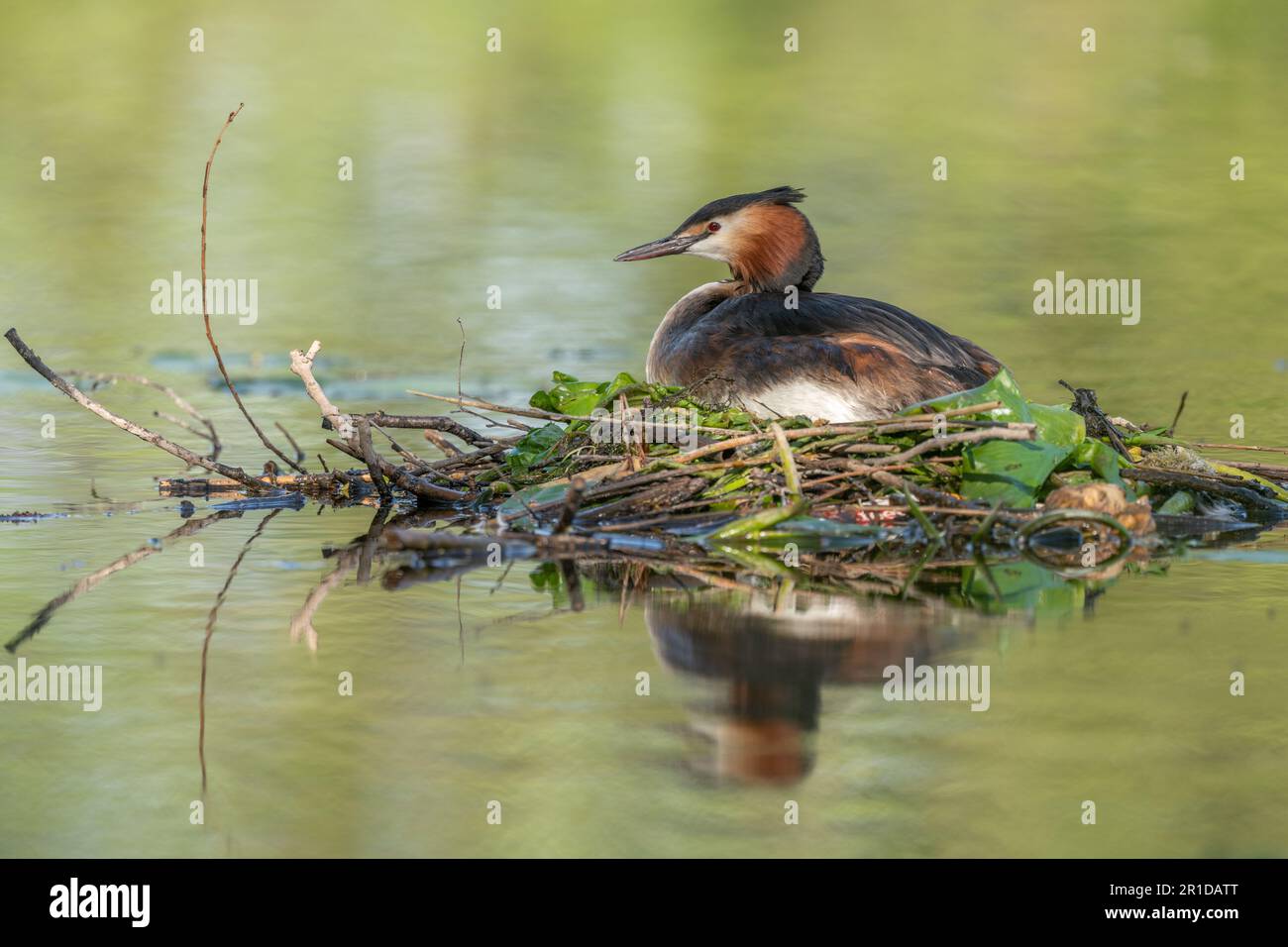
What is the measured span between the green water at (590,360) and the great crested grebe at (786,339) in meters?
1.38

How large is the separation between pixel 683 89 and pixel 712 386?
14.4m

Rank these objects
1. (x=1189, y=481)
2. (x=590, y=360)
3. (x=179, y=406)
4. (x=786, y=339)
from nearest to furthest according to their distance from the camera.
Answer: (x=1189, y=481)
(x=786, y=339)
(x=179, y=406)
(x=590, y=360)

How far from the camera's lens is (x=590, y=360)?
37.0 feet

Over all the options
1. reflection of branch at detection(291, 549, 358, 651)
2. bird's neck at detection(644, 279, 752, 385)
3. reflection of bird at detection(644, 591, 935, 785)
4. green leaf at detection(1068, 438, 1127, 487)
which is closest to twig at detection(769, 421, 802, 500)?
reflection of bird at detection(644, 591, 935, 785)

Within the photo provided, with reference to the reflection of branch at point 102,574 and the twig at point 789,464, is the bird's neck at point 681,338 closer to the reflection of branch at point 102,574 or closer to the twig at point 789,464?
the twig at point 789,464

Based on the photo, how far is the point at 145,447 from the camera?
9203mm

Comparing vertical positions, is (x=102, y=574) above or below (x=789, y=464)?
below

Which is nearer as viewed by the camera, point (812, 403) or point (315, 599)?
point (315, 599)

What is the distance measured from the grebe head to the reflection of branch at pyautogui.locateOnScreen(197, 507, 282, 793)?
7.17ft

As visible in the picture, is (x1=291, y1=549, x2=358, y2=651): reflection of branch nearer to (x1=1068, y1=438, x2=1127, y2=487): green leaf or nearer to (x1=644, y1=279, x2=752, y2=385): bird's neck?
(x1=644, y1=279, x2=752, y2=385): bird's neck

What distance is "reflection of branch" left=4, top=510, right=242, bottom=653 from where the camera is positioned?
5.80m

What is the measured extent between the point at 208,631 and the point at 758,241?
361 cm

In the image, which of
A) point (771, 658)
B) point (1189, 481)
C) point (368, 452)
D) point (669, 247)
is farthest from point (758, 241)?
point (771, 658)

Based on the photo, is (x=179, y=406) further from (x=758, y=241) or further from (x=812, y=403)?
(x=812, y=403)
